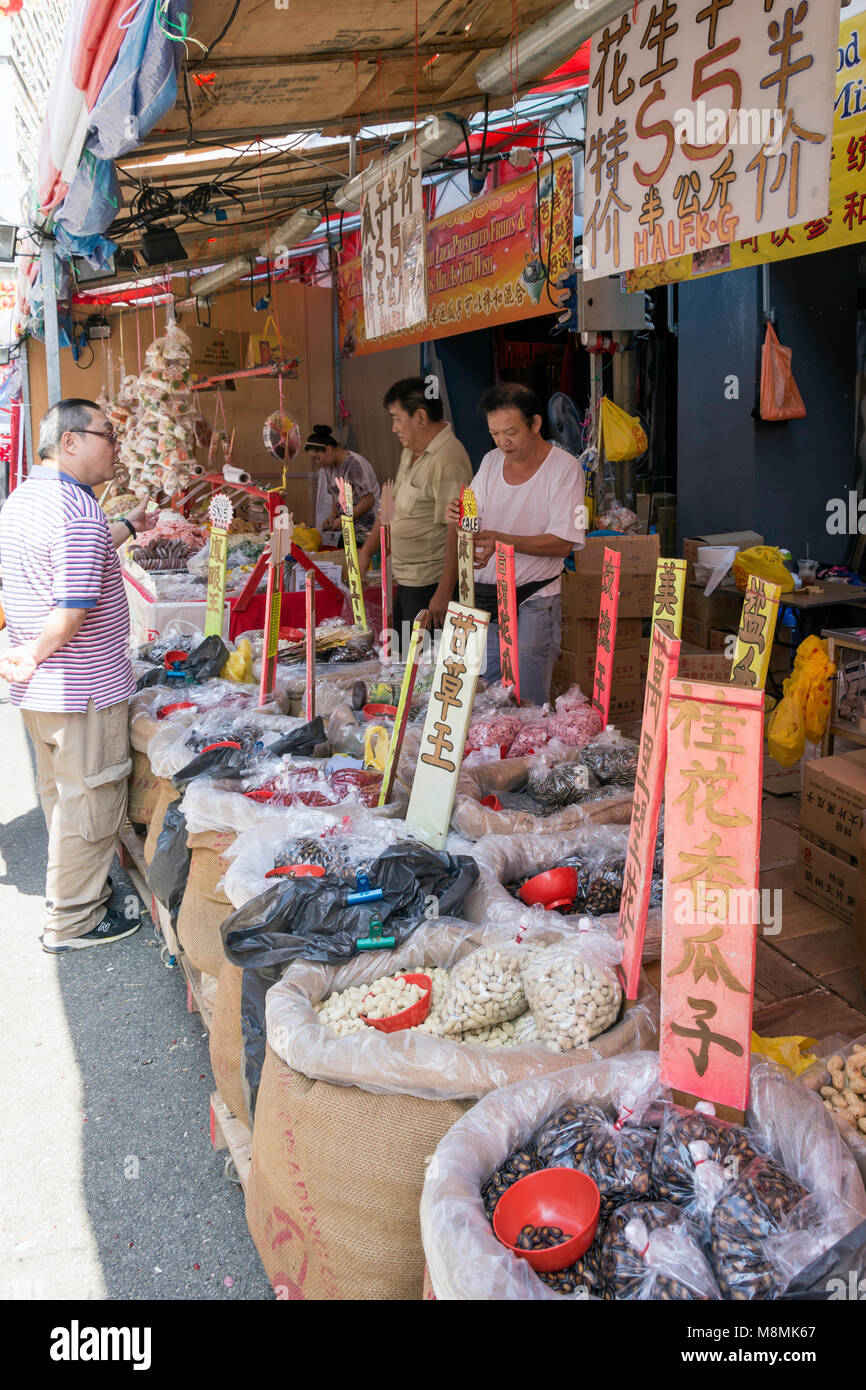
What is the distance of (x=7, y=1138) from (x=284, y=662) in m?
2.26

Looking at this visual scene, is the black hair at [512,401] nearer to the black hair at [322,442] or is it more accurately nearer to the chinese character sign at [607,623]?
the chinese character sign at [607,623]

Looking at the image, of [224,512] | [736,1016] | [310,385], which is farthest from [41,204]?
[310,385]

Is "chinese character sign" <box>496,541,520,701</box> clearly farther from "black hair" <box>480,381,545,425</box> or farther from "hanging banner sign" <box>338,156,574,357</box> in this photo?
"hanging banner sign" <box>338,156,574,357</box>

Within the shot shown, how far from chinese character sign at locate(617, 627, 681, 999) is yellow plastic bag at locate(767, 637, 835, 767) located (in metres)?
3.08

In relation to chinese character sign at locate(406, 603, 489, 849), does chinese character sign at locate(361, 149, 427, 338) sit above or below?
above

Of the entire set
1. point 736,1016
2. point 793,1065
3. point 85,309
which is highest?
point 85,309

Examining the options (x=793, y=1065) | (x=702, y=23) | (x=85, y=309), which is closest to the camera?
(x=793, y=1065)

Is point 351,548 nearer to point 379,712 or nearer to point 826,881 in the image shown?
point 379,712

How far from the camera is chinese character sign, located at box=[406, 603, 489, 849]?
2.40 meters

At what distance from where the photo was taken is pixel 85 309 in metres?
11.0

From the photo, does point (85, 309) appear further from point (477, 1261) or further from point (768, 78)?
point (477, 1261)

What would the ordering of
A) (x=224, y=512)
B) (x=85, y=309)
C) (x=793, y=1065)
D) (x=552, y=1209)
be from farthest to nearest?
1. (x=85, y=309)
2. (x=224, y=512)
3. (x=793, y=1065)
4. (x=552, y=1209)

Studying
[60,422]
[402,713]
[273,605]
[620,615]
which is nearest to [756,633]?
[402,713]

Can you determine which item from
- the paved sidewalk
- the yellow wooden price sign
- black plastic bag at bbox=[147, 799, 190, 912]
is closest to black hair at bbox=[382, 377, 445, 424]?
the yellow wooden price sign
